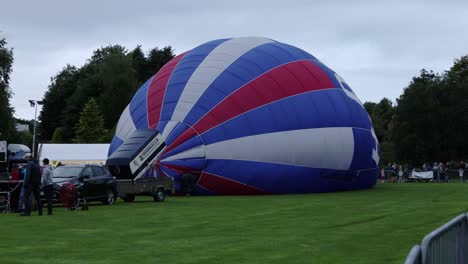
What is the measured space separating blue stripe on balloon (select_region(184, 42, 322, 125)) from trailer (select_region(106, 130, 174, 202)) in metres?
2.29

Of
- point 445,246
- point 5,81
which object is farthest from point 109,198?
point 5,81

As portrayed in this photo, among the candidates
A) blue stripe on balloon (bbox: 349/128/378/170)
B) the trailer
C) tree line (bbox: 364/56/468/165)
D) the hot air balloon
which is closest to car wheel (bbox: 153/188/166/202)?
the trailer

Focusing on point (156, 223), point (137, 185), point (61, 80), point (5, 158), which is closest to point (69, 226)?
point (156, 223)

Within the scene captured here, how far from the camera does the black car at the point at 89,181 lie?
2548 cm

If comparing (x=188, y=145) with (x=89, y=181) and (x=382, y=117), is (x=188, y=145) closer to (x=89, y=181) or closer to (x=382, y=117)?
(x=89, y=181)

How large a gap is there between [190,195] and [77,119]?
71.2 metres

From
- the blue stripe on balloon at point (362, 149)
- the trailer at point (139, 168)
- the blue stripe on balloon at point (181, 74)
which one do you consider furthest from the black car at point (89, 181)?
the blue stripe on balloon at point (362, 149)

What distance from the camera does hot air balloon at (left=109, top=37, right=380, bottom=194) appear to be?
3133 centimetres

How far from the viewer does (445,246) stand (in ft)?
22.9

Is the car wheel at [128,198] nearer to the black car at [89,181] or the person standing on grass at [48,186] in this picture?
the black car at [89,181]

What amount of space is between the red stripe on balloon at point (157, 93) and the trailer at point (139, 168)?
87.0 inches

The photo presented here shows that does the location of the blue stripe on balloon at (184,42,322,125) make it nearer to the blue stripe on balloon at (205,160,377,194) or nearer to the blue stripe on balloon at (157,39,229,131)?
the blue stripe on balloon at (157,39,229,131)

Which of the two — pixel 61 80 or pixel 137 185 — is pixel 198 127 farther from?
pixel 61 80

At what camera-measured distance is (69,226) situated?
17.2m
